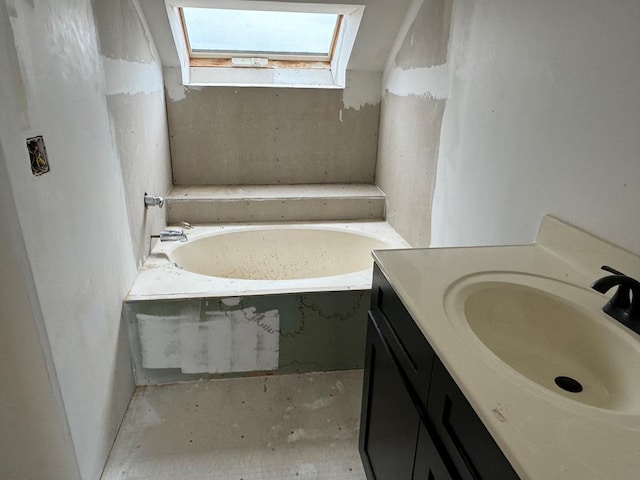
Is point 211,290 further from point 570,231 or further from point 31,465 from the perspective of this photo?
point 570,231

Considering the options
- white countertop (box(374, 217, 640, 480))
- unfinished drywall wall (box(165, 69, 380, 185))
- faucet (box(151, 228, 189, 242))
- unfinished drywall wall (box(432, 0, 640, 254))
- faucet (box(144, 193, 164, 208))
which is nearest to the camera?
white countertop (box(374, 217, 640, 480))

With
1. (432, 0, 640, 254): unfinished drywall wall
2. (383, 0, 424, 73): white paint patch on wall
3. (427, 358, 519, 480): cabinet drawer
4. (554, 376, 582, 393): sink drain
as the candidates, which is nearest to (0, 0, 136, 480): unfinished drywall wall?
(427, 358, 519, 480): cabinet drawer

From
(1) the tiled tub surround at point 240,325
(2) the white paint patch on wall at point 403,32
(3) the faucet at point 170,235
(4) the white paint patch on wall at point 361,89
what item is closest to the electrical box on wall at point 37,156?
(1) the tiled tub surround at point 240,325

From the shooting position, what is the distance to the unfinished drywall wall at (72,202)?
1056 millimetres

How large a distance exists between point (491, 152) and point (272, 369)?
1.35 metres

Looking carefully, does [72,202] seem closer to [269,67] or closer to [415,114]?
[415,114]

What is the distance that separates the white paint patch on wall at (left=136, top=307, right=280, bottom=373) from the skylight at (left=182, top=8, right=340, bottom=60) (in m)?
1.77

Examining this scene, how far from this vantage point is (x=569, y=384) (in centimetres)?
89

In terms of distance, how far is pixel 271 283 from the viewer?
197cm

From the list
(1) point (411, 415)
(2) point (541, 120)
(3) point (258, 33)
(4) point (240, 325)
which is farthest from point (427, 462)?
(3) point (258, 33)

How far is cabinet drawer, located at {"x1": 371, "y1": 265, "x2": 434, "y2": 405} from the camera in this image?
35.8 inches

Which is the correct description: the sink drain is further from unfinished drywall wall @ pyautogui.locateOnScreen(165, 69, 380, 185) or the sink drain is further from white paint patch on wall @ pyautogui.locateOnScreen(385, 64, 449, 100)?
unfinished drywall wall @ pyautogui.locateOnScreen(165, 69, 380, 185)

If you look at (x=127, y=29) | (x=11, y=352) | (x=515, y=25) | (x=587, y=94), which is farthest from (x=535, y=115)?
(x=127, y=29)

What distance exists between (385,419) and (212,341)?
0.98 m
